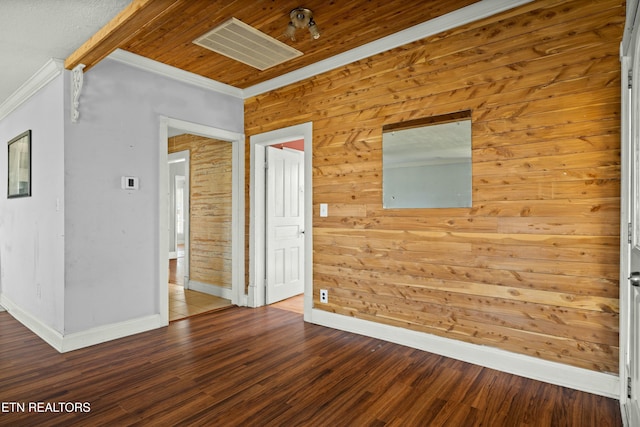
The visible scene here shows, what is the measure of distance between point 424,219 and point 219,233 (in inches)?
119

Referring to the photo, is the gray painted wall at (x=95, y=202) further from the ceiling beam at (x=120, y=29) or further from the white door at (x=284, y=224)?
the white door at (x=284, y=224)

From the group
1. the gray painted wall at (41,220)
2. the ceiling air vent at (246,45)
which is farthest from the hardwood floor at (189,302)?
the ceiling air vent at (246,45)

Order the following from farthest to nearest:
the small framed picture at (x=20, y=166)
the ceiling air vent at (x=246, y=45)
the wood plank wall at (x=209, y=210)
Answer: the wood plank wall at (x=209, y=210), the small framed picture at (x=20, y=166), the ceiling air vent at (x=246, y=45)

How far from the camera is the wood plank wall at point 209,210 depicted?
4.78 meters

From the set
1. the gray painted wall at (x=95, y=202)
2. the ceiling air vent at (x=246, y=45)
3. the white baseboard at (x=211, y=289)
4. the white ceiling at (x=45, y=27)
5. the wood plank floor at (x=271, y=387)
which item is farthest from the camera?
the white baseboard at (x=211, y=289)

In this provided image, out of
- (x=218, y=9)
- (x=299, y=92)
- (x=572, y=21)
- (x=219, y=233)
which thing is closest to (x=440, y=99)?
(x=572, y=21)

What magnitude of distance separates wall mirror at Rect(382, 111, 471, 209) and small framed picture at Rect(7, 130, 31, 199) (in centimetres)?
346

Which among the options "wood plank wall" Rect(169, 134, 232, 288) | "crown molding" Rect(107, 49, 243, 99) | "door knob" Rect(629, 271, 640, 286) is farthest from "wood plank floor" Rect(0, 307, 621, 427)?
"crown molding" Rect(107, 49, 243, 99)

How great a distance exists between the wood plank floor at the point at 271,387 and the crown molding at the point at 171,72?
2.54 metres

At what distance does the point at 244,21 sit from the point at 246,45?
1.08 ft

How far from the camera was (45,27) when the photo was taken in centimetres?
251

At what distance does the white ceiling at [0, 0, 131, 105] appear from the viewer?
7.48ft

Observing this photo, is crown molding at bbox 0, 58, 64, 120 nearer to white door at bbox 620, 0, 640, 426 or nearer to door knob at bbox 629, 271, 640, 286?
white door at bbox 620, 0, 640, 426

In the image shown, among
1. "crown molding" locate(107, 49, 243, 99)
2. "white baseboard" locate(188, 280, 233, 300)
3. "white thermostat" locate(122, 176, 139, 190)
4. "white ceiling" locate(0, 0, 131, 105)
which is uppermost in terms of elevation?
"crown molding" locate(107, 49, 243, 99)
